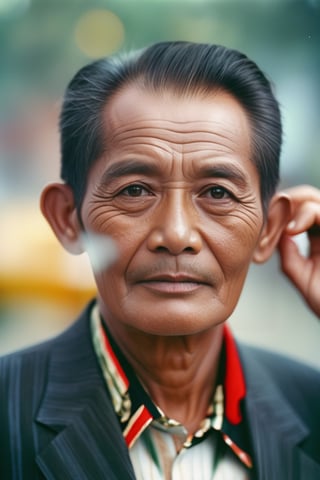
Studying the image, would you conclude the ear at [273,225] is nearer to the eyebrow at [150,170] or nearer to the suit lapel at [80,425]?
the eyebrow at [150,170]

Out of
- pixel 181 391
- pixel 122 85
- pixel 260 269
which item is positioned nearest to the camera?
pixel 122 85

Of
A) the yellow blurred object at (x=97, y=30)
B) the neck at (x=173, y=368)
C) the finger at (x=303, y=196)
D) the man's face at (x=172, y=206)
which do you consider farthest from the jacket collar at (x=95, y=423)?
the yellow blurred object at (x=97, y=30)

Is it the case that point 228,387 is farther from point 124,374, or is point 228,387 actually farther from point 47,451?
point 47,451

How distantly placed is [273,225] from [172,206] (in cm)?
61

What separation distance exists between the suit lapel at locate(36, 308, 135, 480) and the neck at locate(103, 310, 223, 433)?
158 millimetres

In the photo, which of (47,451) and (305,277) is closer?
(47,451)

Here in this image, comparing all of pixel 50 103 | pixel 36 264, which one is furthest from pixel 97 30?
pixel 36 264

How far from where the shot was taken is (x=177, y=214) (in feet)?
7.16

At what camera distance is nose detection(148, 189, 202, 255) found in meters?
2.15

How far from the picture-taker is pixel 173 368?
251cm

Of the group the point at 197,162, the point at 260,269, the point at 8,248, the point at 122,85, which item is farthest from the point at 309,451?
the point at 260,269

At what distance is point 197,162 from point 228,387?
2.88ft

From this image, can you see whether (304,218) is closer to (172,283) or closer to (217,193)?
(217,193)

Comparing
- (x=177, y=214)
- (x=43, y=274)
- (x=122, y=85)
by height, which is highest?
(x=122, y=85)
